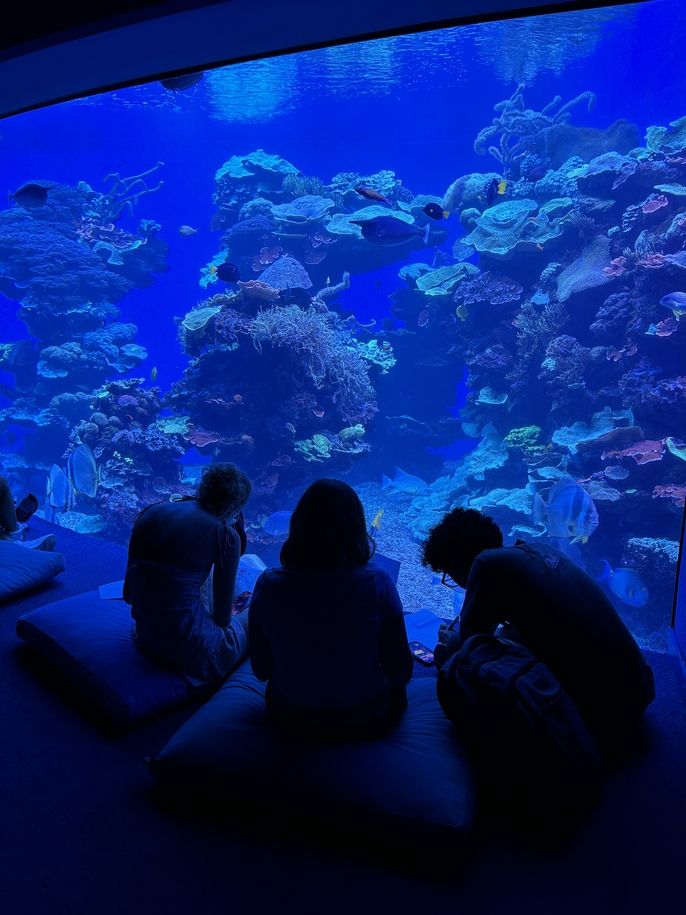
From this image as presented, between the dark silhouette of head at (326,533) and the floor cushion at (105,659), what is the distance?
99 cm

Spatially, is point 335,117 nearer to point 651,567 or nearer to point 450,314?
point 450,314

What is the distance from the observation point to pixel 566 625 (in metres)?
1.92

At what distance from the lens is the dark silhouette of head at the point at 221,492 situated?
2.41 meters

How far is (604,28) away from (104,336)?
70.5ft

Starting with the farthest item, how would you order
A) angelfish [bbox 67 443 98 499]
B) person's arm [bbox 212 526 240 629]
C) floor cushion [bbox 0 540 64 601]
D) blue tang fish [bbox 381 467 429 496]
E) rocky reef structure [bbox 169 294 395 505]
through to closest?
blue tang fish [bbox 381 467 429 496] → rocky reef structure [bbox 169 294 395 505] → angelfish [bbox 67 443 98 499] → floor cushion [bbox 0 540 64 601] → person's arm [bbox 212 526 240 629]

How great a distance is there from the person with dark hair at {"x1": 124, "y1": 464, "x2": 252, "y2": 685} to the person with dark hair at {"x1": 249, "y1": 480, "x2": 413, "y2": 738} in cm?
52

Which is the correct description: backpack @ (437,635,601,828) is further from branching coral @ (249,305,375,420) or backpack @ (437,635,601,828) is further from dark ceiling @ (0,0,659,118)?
branching coral @ (249,305,375,420)

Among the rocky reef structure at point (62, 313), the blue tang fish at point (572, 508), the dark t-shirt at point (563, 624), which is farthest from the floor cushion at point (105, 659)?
the rocky reef structure at point (62, 313)

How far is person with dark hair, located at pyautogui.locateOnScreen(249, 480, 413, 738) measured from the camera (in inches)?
71.0

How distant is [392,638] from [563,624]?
2.06ft

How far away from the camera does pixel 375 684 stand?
1939mm

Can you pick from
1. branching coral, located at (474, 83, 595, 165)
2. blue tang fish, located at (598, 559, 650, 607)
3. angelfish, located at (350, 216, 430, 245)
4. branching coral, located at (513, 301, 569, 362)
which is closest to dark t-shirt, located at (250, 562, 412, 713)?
blue tang fish, located at (598, 559, 650, 607)

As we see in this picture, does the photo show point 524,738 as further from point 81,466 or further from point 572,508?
point 81,466

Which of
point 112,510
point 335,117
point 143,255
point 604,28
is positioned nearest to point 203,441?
point 112,510
